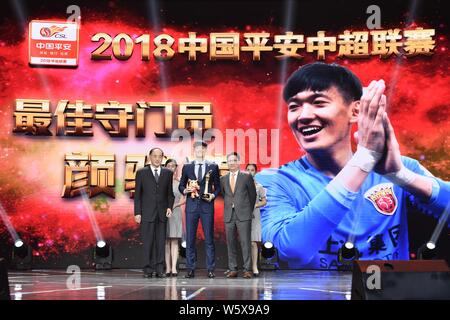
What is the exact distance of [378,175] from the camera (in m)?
7.49

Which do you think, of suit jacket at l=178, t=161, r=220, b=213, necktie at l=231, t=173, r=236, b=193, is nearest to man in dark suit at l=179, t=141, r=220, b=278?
suit jacket at l=178, t=161, r=220, b=213

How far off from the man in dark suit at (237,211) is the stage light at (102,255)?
169cm

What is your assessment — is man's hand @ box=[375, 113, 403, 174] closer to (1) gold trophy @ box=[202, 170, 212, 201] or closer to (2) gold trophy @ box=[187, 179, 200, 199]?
(1) gold trophy @ box=[202, 170, 212, 201]

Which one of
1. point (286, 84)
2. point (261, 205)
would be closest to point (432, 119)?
point (286, 84)

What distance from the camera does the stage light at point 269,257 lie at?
748 cm

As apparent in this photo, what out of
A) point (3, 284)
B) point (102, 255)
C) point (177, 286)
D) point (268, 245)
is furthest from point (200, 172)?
point (3, 284)

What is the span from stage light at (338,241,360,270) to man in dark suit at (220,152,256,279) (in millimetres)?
1425

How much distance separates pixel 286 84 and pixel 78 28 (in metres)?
2.52

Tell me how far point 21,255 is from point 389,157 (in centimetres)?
431

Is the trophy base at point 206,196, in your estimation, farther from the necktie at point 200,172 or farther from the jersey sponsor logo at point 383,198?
the jersey sponsor logo at point 383,198

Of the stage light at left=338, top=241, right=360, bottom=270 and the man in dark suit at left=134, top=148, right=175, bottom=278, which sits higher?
the man in dark suit at left=134, top=148, right=175, bottom=278

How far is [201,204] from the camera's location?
20.7ft

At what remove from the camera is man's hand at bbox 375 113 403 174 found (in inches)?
295

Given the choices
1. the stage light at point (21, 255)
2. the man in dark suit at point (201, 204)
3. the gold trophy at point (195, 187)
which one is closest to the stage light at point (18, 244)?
the stage light at point (21, 255)
